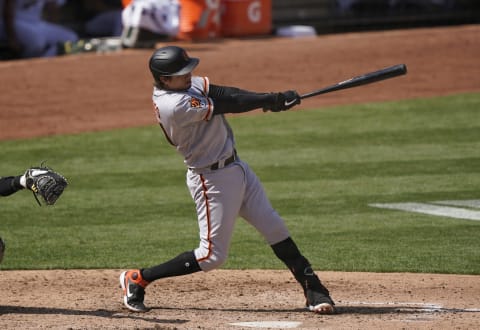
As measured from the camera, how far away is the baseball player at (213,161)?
5.52 m

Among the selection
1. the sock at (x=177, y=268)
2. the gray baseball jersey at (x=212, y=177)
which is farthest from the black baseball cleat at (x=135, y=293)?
the gray baseball jersey at (x=212, y=177)

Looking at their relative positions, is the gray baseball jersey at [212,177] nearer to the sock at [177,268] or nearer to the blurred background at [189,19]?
the sock at [177,268]

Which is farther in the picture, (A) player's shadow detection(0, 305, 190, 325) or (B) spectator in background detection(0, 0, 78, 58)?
(B) spectator in background detection(0, 0, 78, 58)

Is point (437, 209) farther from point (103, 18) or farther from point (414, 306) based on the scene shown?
point (103, 18)

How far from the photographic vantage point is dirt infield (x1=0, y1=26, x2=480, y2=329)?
5712mm

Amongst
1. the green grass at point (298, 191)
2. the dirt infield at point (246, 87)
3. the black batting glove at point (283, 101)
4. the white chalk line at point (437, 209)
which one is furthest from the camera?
the white chalk line at point (437, 209)

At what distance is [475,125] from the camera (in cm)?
1230

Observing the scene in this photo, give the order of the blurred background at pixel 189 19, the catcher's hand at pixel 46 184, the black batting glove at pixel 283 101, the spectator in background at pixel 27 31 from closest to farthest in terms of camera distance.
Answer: the catcher's hand at pixel 46 184 → the black batting glove at pixel 283 101 → the spectator in background at pixel 27 31 → the blurred background at pixel 189 19

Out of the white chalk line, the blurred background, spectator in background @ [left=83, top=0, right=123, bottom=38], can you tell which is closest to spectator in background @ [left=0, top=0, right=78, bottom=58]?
the blurred background

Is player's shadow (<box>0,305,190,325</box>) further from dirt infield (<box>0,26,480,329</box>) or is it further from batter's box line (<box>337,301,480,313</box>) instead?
batter's box line (<box>337,301,480,313</box>)

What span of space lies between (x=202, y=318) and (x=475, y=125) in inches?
296

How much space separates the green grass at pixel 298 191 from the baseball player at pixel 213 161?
53.2 inches

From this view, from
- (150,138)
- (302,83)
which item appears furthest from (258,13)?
(150,138)

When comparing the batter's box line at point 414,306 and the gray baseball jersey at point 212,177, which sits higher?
the gray baseball jersey at point 212,177
